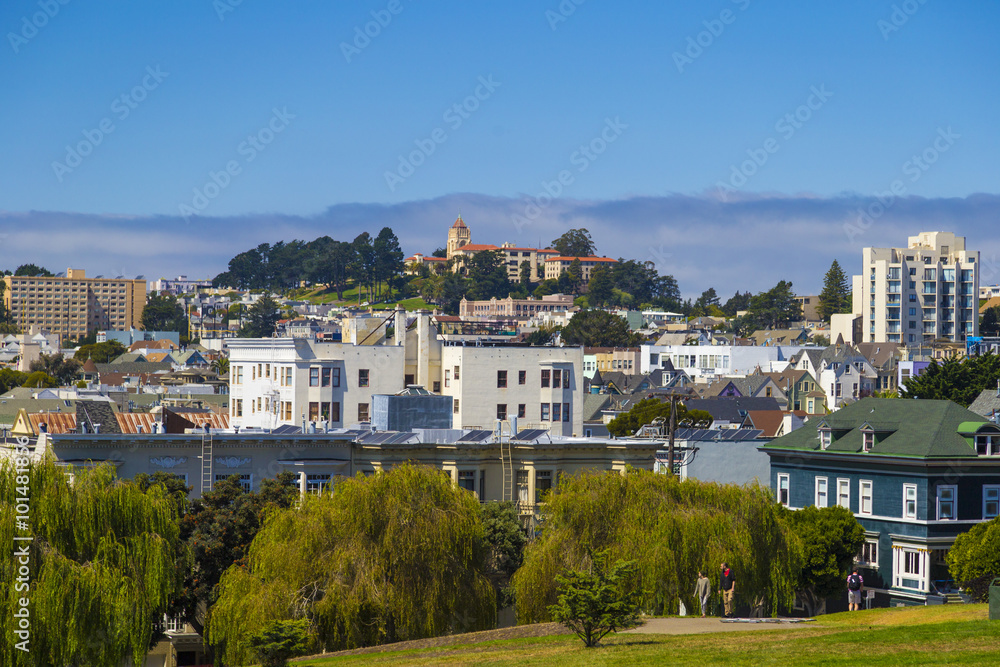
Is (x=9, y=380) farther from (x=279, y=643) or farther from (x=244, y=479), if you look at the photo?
(x=279, y=643)

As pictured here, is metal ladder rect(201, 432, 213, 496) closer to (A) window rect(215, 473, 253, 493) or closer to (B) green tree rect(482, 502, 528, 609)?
(A) window rect(215, 473, 253, 493)

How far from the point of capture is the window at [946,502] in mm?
57562

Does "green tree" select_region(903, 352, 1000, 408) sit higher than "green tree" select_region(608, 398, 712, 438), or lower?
higher

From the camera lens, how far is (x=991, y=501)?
191 ft

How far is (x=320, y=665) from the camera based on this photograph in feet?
106

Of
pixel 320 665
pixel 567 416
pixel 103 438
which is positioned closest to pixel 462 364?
pixel 567 416

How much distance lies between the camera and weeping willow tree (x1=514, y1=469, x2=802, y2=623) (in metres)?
43.2

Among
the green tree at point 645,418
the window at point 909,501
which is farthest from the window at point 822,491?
the green tree at point 645,418

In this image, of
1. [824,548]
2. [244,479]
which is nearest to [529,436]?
[244,479]

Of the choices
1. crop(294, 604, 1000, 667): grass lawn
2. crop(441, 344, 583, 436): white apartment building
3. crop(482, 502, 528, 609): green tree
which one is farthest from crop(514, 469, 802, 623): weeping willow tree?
crop(441, 344, 583, 436): white apartment building

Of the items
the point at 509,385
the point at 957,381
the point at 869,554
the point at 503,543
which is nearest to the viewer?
the point at 503,543

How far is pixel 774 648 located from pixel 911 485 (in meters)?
33.0

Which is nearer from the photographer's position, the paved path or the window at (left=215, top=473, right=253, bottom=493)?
the paved path

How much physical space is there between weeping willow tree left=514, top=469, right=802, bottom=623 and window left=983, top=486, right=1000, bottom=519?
46.8ft
